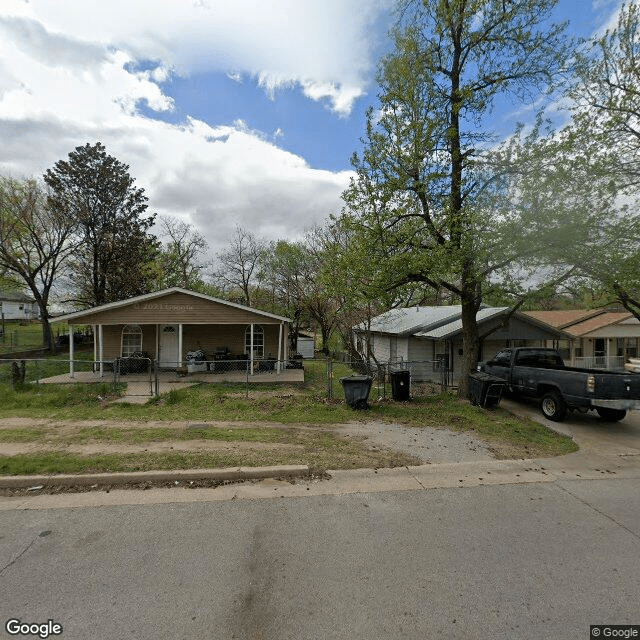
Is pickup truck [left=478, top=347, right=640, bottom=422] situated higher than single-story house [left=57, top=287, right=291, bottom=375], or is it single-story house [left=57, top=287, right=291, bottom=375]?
single-story house [left=57, top=287, right=291, bottom=375]

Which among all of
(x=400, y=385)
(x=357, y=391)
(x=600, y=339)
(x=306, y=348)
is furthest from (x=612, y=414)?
(x=306, y=348)

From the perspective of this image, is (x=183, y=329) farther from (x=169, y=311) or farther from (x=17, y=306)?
(x=17, y=306)

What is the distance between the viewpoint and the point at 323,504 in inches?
182

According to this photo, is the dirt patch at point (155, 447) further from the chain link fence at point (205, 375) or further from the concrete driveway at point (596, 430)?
the concrete driveway at point (596, 430)

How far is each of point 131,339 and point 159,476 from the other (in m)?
15.5

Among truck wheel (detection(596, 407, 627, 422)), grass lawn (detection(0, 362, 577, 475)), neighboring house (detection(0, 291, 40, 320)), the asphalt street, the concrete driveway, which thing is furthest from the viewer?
neighboring house (detection(0, 291, 40, 320))

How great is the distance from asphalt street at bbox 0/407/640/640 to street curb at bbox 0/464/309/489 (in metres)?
0.34

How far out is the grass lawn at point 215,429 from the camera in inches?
233

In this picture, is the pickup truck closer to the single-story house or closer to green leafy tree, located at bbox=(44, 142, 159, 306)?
the single-story house

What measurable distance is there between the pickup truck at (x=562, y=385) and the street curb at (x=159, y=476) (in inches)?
279

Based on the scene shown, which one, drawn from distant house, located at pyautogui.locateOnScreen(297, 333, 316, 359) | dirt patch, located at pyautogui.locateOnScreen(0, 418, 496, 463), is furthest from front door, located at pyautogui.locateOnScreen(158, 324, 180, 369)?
distant house, located at pyautogui.locateOnScreen(297, 333, 316, 359)

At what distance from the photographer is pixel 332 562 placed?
3428 mm

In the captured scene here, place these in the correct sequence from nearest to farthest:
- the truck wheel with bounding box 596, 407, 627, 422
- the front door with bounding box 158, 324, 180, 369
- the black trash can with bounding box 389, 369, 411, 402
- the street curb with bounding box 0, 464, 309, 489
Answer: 1. the street curb with bounding box 0, 464, 309, 489
2. the truck wheel with bounding box 596, 407, 627, 422
3. the black trash can with bounding box 389, 369, 411, 402
4. the front door with bounding box 158, 324, 180, 369

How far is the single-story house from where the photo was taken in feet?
54.5
